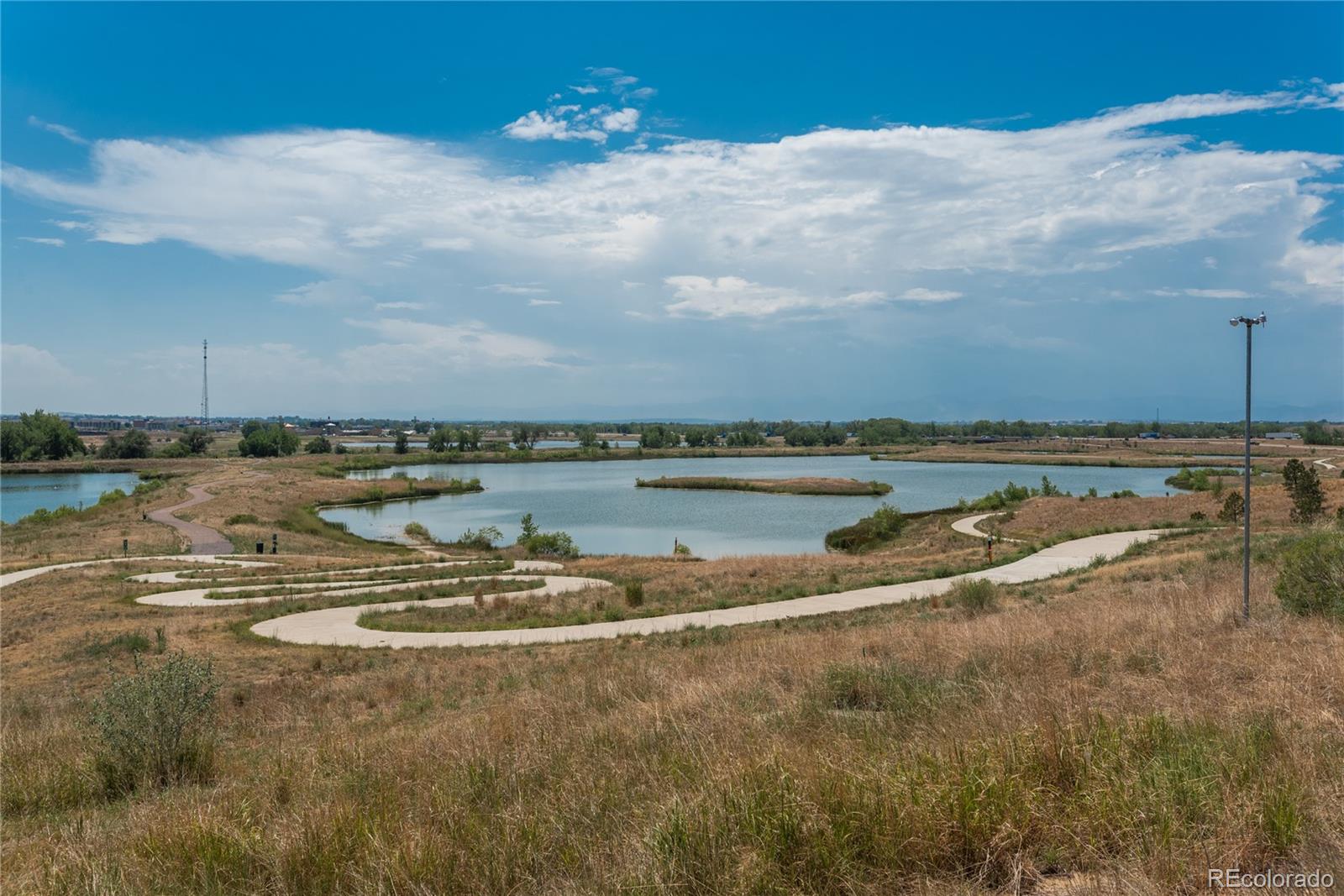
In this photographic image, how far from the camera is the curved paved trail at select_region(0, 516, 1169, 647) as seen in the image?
15.3 meters

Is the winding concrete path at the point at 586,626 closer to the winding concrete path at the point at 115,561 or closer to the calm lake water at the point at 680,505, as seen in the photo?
the winding concrete path at the point at 115,561

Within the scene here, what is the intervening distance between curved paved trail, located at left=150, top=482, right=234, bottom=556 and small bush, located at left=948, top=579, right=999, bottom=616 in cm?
3224

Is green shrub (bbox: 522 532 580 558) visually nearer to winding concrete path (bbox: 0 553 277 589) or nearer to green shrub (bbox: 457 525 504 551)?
green shrub (bbox: 457 525 504 551)

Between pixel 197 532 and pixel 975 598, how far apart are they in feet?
140

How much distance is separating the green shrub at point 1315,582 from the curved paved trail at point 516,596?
727cm

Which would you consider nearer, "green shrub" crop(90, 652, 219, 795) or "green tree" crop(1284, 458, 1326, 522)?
"green shrub" crop(90, 652, 219, 795)

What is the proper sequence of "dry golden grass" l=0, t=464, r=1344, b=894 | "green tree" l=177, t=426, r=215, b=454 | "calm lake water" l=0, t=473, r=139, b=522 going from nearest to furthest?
"dry golden grass" l=0, t=464, r=1344, b=894 < "calm lake water" l=0, t=473, r=139, b=522 < "green tree" l=177, t=426, r=215, b=454

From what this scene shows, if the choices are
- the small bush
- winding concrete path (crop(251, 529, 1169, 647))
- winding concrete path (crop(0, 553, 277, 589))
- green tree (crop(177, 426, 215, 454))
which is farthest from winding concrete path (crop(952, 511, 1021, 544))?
green tree (crop(177, 426, 215, 454))

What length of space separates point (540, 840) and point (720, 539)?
4451 centimetres

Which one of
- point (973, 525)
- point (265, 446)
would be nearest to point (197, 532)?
point (973, 525)

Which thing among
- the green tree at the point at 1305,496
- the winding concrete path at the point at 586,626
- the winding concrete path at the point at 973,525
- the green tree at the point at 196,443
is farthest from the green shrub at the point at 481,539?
the green tree at the point at 196,443

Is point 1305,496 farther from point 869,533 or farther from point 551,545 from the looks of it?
point 551,545

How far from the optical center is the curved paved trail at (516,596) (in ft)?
50.1

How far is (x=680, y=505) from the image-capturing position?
70125 mm
